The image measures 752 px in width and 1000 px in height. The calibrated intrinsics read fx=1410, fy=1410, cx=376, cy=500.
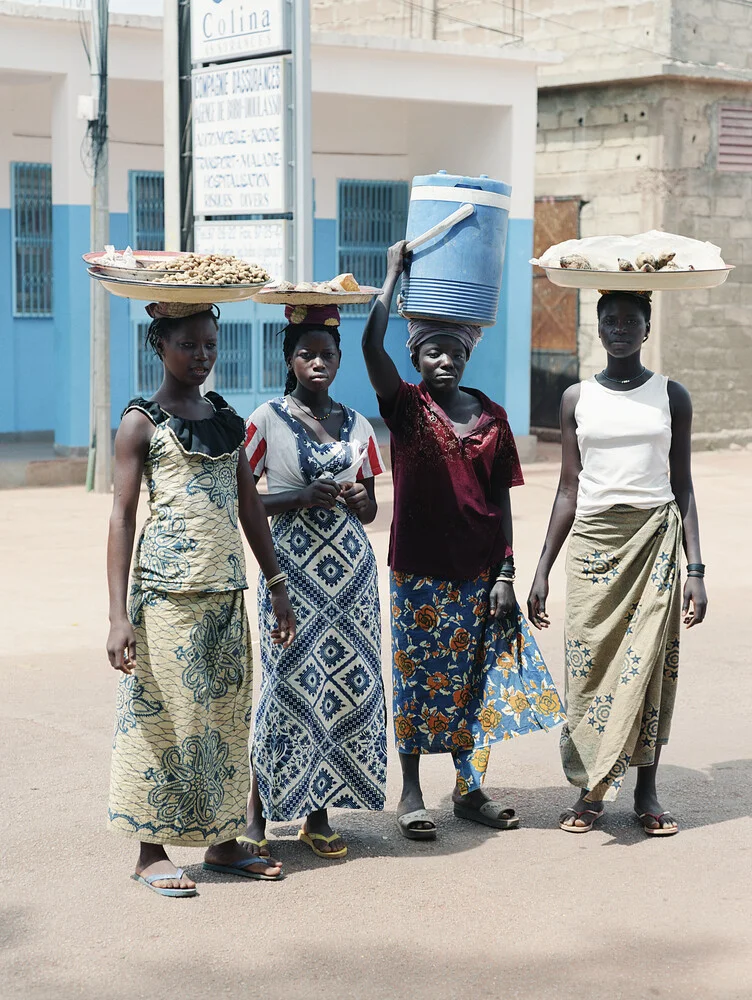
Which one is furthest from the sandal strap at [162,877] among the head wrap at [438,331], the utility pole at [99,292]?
the utility pole at [99,292]

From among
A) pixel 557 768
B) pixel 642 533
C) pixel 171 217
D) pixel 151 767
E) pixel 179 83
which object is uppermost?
pixel 179 83

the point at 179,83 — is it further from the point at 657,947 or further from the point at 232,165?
the point at 657,947

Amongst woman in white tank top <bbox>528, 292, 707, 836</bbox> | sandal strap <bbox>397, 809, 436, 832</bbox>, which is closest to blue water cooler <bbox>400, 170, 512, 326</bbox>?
woman in white tank top <bbox>528, 292, 707, 836</bbox>

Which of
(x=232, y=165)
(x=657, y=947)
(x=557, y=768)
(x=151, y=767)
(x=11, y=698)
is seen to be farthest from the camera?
(x=232, y=165)

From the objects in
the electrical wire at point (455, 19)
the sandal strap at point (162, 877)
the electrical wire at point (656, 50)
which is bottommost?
the sandal strap at point (162, 877)

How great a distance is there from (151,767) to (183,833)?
0.21m

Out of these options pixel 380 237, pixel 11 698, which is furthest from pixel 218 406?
pixel 380 237

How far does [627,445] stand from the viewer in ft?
14.8

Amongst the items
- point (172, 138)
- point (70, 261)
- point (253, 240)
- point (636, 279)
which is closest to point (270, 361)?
point (70, 261)

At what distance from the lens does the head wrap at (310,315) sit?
14.0 ft

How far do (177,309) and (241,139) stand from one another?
5907 millimetres

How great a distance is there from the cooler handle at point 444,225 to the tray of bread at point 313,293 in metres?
0.21

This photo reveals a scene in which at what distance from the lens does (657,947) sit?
3.60 meters

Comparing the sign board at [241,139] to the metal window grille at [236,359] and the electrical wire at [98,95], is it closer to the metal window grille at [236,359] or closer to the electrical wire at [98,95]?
the electrical wire at [98,95]
